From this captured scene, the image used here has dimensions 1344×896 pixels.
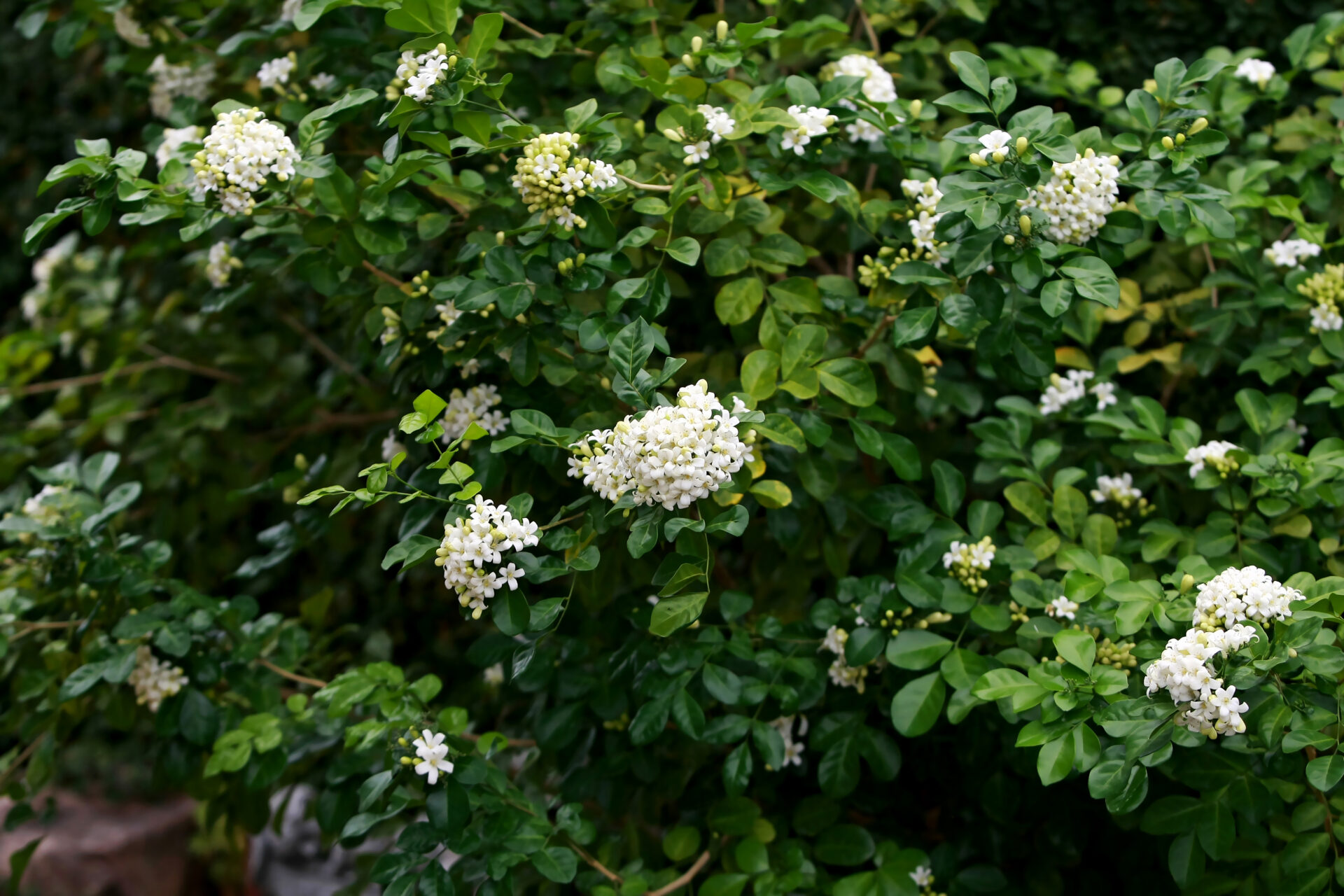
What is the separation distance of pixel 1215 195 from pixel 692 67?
742mm

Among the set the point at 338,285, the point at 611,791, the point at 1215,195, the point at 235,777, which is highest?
the point at 1215,195

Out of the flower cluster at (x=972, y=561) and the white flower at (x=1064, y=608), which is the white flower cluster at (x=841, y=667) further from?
the white flower at (x=1064, y=608)

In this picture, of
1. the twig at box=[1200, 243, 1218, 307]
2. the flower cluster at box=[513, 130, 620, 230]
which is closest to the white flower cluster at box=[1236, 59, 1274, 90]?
the twig at box=[1200, 243, 1218, 307]

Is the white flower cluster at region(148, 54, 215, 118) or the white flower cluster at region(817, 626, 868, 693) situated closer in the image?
the white flower cluster at region(817, 626, 868, 693)

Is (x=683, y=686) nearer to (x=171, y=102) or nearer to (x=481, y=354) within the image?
(x=481, y=354)

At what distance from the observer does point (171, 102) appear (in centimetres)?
204

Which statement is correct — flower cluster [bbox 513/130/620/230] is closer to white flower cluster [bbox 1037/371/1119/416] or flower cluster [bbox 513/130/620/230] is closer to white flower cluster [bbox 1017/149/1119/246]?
white flower cluster [bbox 1017/149/1119/246]

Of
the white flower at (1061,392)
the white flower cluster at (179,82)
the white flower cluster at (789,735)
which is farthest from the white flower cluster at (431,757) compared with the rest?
the white flower cluster at (179,82)

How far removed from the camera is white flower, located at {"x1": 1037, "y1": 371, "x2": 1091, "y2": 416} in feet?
5.49

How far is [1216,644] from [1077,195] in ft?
1.93

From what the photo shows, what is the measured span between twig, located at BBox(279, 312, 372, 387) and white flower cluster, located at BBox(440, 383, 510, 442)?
0.88m

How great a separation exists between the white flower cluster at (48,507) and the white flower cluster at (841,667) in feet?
4.24

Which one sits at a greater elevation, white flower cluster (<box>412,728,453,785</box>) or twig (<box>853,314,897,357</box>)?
twig (<box>853,314,897,357</box>)

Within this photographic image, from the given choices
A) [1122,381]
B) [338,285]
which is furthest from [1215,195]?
[338,285]
